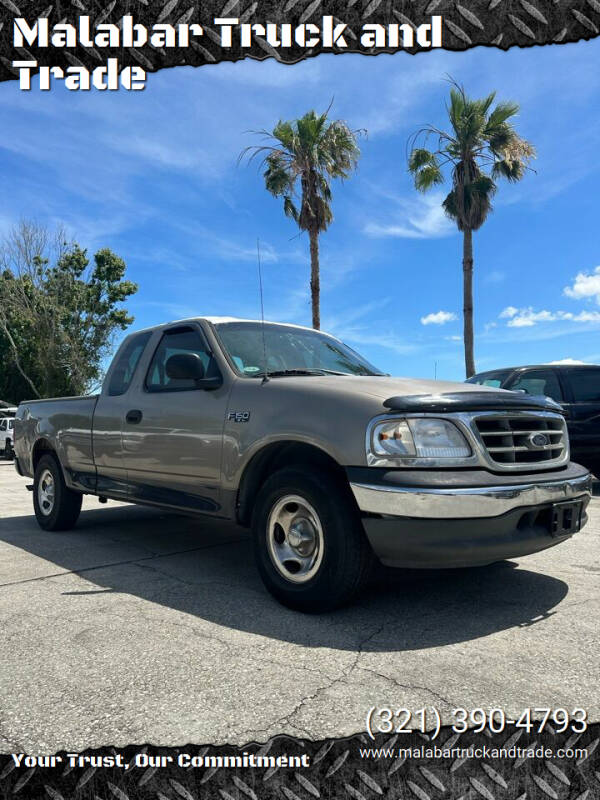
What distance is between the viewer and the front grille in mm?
3520

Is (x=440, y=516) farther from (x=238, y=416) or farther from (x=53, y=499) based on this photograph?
(x=53, y=499)

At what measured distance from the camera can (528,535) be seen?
3.45 metres

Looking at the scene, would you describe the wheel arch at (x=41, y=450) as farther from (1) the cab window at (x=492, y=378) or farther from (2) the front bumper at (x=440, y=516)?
(1) the cab window at (x=492, y=378)

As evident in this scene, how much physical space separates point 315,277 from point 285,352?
52.1 feet

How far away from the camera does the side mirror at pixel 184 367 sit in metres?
4.34

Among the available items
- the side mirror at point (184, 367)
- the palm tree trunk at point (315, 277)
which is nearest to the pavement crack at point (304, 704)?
the side mirror at point (184, 367)

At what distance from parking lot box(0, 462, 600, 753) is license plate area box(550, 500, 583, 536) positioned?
18.0 inches

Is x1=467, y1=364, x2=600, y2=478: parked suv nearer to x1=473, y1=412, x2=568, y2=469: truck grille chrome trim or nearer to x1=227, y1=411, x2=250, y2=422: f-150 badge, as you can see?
x1=473, y1=412, x2=568, y2=469: truck grille chrome trim

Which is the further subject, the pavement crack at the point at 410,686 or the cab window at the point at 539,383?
the cab window at the point at 539,383

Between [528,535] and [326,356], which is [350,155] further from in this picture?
[528,535]

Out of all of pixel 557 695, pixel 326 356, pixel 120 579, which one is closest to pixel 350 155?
pixel 326 356

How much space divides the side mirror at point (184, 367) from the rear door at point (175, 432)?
202mm

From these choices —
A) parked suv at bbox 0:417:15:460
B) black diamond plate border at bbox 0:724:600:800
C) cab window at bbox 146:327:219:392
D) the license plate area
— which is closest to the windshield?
cab window at bbox 146:327:219:392

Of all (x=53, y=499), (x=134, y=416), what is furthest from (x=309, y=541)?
(x=53, y=499)
